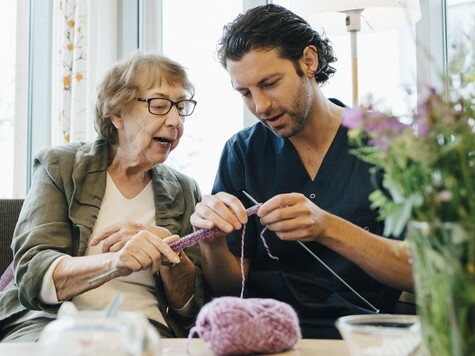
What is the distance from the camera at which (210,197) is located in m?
1.70

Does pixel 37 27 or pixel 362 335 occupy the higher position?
pixel 37 27

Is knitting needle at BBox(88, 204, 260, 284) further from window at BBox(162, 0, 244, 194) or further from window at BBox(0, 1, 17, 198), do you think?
window at BBox(0, 1, 17, 198)

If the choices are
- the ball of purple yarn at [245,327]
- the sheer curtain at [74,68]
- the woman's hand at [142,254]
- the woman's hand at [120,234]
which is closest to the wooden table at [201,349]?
the ball of purple yarn at [245,327]

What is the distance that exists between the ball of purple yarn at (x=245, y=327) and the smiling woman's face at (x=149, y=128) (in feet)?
2.82

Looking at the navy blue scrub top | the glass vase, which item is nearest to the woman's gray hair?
the navy blue scrub top

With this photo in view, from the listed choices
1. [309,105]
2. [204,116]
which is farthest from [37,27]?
[309,105]

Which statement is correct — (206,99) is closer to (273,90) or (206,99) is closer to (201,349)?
(273,90)

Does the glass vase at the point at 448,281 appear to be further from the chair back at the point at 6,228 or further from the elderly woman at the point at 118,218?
the chair back at the point at 6,228

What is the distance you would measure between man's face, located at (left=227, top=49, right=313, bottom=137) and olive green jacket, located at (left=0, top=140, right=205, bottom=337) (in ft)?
1.15

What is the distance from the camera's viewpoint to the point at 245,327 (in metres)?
1.13

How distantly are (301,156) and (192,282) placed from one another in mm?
428

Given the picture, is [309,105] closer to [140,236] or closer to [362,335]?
[140,236]

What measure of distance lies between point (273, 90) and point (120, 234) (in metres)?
0.52

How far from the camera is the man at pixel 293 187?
1705 mm
